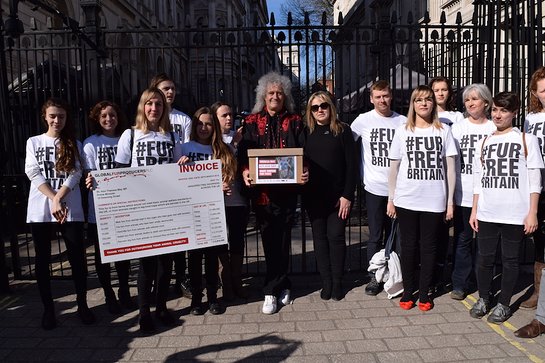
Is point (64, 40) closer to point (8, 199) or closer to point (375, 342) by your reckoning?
point (8, 199)

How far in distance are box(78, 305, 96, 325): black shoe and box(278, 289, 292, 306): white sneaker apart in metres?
1.77

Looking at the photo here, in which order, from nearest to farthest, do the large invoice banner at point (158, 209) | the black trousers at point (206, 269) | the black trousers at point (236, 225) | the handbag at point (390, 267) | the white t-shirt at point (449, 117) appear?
the large invoice banner at point (158, 209) < the black trousers at point (206, 269) < the black trousers at point (236, 225) < the handbag at point (390, 267) < the white t-shirt at point (449, 117)

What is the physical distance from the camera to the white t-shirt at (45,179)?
13.3 ft

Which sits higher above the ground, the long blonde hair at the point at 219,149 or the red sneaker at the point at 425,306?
the long blonde hair at the point at 219,149

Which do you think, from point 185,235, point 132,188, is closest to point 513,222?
point 185,235

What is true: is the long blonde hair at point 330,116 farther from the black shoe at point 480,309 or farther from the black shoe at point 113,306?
the black shoe at point 113,306

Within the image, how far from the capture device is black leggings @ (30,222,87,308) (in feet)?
13.5

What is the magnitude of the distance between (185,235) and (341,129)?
177cm

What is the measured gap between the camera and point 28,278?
552 centimetres

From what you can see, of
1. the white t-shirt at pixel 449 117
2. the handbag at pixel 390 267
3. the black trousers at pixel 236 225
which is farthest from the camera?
the white t-shirt at pixel 449 117

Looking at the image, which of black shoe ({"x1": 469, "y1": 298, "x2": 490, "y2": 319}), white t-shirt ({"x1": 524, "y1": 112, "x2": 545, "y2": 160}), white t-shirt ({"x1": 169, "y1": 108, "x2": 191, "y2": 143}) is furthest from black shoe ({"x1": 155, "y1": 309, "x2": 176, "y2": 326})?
white t-shirt ({"x1": 524, "y1": 112, "x2": 545, "y2": 160})

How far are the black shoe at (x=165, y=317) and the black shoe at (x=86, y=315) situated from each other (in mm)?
592

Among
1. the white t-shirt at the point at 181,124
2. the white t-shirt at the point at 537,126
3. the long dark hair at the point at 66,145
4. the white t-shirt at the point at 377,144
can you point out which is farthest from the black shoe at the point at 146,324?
the white t-shirt at the point at 537,126

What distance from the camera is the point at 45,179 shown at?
13.4 feet
